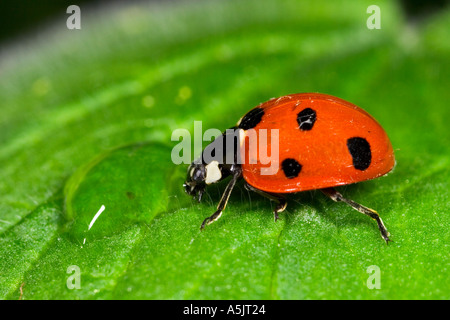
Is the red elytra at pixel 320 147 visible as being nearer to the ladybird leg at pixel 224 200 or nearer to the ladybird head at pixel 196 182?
the ladybird leg at pixel 224 200

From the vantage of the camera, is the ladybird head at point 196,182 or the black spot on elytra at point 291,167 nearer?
the black spot on elytra at point 291,167

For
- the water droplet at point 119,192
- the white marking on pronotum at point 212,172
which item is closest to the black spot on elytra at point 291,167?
the white marking on pronotum at point 212,172

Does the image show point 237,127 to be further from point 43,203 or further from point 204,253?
point 43,203

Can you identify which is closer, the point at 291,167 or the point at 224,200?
the point at 291,167

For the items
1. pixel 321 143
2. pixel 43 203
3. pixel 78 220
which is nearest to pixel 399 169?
pixel 321 143

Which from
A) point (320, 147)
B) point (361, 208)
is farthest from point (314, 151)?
point (361, 208)

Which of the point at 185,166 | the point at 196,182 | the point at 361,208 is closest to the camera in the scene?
the point at 361,208

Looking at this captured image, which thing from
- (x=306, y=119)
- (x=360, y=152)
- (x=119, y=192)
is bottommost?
(x=119, y=192)

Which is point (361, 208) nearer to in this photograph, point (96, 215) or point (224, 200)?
point (224, 200)
